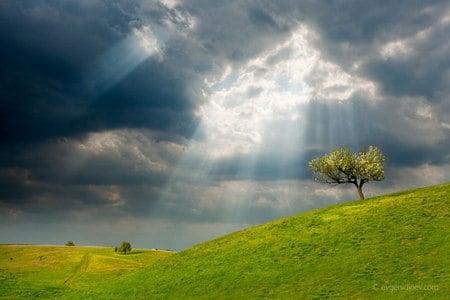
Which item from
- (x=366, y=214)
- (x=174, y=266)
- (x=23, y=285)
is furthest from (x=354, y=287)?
(x=23, y=285)

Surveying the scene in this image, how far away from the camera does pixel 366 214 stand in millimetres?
66375

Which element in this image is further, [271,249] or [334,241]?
[271,249]

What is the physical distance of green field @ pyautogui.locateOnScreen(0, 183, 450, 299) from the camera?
40.8 meters

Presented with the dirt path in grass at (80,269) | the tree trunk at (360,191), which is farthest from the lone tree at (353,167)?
the dirt path in grass at (80,269)

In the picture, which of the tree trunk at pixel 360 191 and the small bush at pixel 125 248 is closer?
the tree trunk at pixel 360 191

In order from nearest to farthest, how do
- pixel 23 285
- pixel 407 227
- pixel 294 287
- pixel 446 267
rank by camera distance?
pixel 446 267
pixel 294 287
pixel 407 227
pixel 23 285

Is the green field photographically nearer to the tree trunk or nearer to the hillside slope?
the hillside slope

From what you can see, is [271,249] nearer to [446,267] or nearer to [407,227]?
[407,227]

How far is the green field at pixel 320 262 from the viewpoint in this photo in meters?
40.8

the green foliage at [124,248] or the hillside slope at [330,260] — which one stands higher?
the green foliage at [124,248]

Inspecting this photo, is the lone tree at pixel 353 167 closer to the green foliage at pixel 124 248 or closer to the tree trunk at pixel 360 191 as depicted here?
the tree trunk at pixel 360 191

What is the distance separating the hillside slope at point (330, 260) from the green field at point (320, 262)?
0.33ft

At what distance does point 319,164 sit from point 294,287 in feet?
159

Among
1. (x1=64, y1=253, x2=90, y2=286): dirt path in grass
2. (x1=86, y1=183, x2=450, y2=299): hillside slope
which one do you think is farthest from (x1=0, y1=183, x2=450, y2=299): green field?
(x1=64, y1=253, x2=90, y2=286): dirt path in grass
